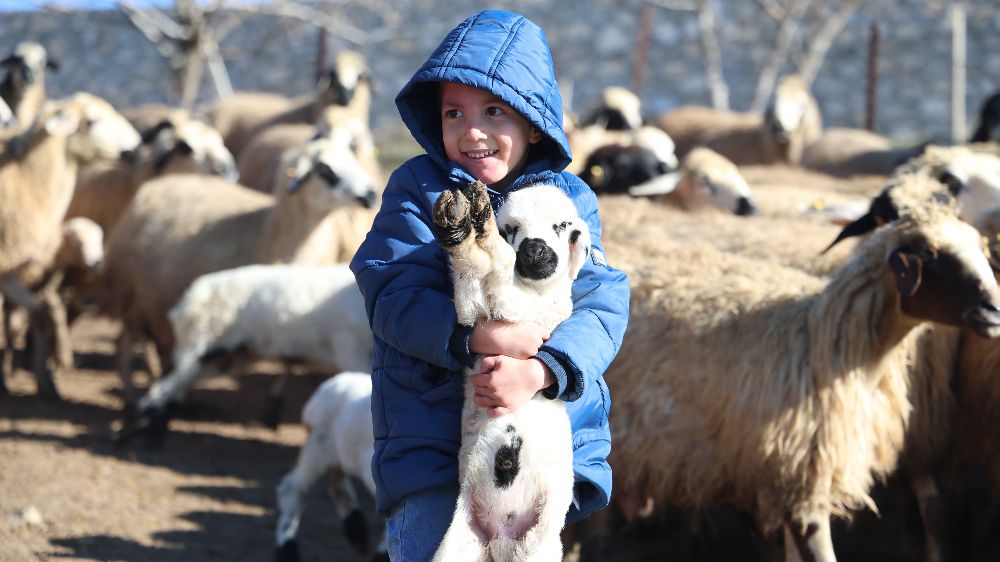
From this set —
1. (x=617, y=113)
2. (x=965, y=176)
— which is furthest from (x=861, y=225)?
(x=617, y=113)

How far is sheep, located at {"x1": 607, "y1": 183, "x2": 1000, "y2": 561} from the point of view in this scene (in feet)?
13.8

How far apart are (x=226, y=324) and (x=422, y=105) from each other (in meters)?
3.89

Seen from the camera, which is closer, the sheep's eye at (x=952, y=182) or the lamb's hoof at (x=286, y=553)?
the lamb's hoof at (x=286, y=553)

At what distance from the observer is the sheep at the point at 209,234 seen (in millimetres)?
7512

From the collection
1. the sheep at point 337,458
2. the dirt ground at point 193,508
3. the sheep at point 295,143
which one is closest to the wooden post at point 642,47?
the sheep at point 295,143

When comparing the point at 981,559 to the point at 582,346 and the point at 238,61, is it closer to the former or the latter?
the point at 582,346

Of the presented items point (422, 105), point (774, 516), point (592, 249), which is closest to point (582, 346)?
point (592, 249)

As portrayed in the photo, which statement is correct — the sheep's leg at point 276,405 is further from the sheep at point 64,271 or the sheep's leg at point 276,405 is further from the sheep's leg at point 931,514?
the sheep's leg at point 931,514

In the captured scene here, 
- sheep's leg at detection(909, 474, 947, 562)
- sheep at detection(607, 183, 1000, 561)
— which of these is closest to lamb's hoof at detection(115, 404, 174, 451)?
sheep at detection(607, 183, 1000, 561)

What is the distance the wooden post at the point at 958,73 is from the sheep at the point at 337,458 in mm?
12038

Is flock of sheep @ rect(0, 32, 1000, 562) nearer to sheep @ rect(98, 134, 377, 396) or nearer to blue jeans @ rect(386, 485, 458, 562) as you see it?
sheep @ rect(98, 134, 377, 396)

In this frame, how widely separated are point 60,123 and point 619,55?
13224 mm

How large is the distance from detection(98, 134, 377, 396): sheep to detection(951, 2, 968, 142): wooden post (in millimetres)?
10180

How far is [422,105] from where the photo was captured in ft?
9.35
